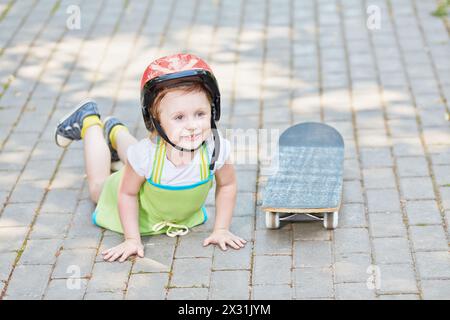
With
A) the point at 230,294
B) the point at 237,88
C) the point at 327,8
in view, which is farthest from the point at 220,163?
the point at 327,8

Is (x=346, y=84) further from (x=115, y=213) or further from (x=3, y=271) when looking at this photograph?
(x=3, y=271)

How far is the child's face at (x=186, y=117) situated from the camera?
169 inches

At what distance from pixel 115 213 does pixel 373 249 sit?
149cm

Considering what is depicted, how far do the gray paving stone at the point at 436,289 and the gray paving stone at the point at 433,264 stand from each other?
45mm

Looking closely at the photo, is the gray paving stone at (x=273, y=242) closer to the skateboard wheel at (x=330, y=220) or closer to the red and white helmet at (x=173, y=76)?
the skateboard wheel at (x=330, y=220)

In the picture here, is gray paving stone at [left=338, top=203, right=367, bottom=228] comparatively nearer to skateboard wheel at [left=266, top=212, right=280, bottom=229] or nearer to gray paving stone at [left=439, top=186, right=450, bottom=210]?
skateboard wheel at [left=266, top=212, right=280, bottom=229]

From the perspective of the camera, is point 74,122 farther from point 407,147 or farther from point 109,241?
point 407,147

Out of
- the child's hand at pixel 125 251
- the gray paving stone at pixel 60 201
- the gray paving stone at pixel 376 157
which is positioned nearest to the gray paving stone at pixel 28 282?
the child's hand at pixel 125 251

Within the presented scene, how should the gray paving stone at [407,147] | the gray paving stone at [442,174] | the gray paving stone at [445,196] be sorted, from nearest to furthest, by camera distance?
the gray paving stone at [445,196] < the gray paving stone at [442,174] < the gray paving stone at [407,147]

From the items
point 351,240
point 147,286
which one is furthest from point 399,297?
point 147,286

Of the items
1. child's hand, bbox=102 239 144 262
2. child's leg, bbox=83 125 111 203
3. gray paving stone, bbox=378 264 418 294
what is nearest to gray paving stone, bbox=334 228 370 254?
gray paving stone, bbox=378 264 418 294

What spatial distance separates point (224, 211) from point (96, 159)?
1.00 metres

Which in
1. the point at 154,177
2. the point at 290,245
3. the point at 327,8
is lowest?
the point at 327,8
